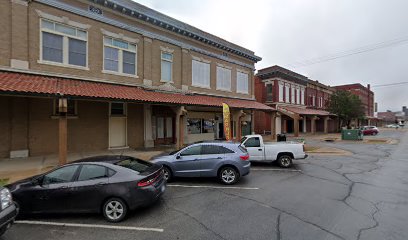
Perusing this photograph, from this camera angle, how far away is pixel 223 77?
21453 mm

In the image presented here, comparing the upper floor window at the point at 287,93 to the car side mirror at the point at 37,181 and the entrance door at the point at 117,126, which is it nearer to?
the entrance door at the point at 117,126

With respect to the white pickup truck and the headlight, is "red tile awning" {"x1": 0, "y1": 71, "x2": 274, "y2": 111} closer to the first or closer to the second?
the white pickup truck

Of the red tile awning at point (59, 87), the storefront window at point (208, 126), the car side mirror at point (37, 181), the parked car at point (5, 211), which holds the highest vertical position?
the red tile awning at point (59, 87)

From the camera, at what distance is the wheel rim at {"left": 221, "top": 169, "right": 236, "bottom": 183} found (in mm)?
7800

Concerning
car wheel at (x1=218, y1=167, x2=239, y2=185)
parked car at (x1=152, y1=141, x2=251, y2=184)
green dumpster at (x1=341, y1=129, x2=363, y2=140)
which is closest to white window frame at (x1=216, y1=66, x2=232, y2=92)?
parked car at (x1=152, y1=141, x2=251, y2=184)

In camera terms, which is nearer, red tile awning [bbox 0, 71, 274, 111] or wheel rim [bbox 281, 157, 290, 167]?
red tile awning [bbox 0, 71, 274, 111]

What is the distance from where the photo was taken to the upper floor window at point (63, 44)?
11.6 meters

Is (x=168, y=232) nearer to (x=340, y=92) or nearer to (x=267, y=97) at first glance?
(x=267, y=97)

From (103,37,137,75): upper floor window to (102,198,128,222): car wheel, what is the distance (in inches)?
438

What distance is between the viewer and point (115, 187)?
4934 millimetres

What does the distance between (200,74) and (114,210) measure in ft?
51.9

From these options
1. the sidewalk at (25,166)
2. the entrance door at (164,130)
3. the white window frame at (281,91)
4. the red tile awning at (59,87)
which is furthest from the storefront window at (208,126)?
the white window frame at (281,91)

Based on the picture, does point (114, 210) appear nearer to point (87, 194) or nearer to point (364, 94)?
point (87, 194)

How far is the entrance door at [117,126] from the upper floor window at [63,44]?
10.9 feet
